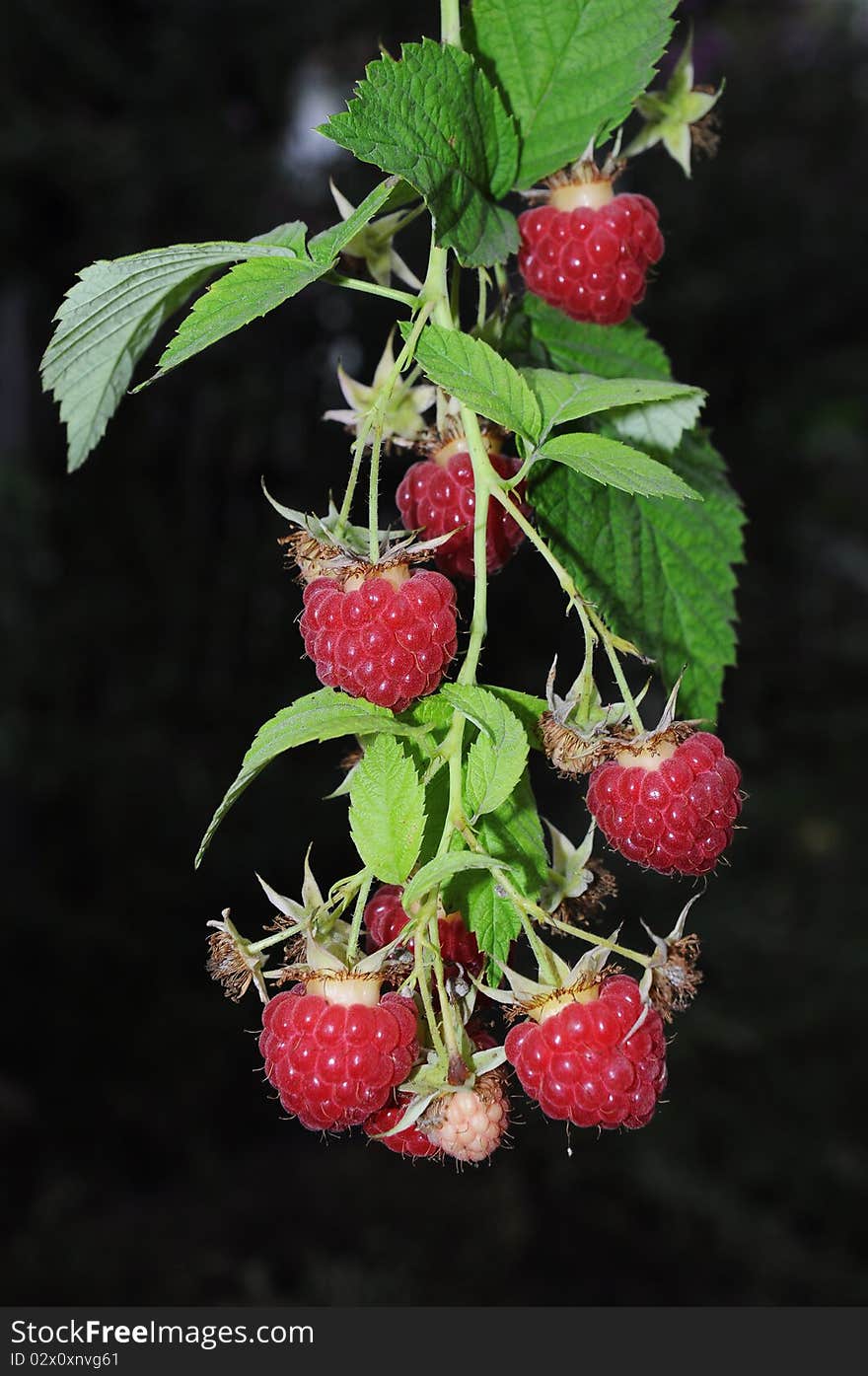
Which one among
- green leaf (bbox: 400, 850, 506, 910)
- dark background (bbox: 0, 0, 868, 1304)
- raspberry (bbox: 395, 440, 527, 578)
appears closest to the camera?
green leaf (bbox: 400, 850, 506, 910)

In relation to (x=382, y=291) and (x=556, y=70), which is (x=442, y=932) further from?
(x=556, y=70)

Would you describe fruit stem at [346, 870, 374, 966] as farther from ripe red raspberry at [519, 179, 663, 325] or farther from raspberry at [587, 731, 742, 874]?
ripe red raspberry at [519, 179, 663, 325]

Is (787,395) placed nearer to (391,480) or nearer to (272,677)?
(272,677)

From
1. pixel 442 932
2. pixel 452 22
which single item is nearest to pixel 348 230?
pixel 452 22

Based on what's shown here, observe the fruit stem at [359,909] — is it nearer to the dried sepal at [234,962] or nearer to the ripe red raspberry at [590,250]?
the dried sepal at [234,962]

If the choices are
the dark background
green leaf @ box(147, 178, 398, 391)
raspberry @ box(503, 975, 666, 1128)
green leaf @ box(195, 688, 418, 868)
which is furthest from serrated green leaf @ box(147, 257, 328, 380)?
the dark background

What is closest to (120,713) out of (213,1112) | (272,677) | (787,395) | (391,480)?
(272,677)
